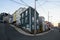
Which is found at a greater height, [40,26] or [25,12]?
[25,12]

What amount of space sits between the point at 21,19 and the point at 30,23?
7.56m

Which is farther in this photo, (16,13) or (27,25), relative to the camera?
(16,13)

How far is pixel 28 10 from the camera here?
77.0 metres

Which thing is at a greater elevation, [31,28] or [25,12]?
[25,12]

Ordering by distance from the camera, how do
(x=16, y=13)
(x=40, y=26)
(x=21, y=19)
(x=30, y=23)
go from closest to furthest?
(x=30, y=23)
(x=21, y=19)
(x=40, y=26)
(x=16, y=13)

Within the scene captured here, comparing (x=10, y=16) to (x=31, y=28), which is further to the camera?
(x=10, y=16)

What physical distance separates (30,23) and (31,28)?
2408mm

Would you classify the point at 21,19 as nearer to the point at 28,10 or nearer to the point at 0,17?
the point at 28,10

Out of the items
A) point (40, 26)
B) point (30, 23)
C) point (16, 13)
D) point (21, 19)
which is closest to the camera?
point (30, 23)

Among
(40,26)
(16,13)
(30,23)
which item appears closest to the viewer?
(30,23)

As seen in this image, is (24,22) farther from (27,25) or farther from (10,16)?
(10,16)

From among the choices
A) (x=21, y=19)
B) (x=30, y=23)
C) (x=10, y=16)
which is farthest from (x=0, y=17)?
(x=30, y=23)

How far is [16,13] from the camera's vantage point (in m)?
96.9

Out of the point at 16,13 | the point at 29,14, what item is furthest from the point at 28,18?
the point at 16,13
